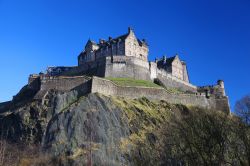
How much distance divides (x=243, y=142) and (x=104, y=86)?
3650 centimetres

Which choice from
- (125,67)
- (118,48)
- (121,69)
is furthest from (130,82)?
(118,48)

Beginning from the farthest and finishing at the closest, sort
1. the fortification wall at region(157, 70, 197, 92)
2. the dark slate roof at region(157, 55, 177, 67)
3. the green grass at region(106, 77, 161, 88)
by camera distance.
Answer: the dark slate roof at region(157, 55, 177, 67)
the fortification wall at region(157, 70, 197, 92)
the green grass at region(106, 77, 161, 88)

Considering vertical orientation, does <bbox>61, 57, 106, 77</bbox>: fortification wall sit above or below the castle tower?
above

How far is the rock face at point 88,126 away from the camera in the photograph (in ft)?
177

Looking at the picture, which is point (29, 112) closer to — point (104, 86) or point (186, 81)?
point (104, 86)

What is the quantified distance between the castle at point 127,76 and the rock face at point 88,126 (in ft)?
7.99

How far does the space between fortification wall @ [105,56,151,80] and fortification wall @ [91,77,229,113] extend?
865 centimetres

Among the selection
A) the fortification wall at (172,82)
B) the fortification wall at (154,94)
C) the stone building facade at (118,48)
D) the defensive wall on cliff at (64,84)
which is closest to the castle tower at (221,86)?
the fortification wall at (172,82)

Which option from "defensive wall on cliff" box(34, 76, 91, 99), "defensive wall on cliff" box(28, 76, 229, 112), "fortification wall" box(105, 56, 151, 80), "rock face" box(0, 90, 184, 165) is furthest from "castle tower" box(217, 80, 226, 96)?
"defensive wall on cliff" box(34, 76, 91, 99)

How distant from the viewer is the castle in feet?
221

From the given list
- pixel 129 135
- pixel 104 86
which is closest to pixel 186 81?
pixel 104 86

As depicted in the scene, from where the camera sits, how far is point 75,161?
51.9m

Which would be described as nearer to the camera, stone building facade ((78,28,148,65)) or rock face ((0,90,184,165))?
rock face ((0,90,184,165))

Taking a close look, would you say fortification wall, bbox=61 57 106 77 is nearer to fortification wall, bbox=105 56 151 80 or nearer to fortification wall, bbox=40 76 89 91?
fortification wall, bbox=105 56 151 80
